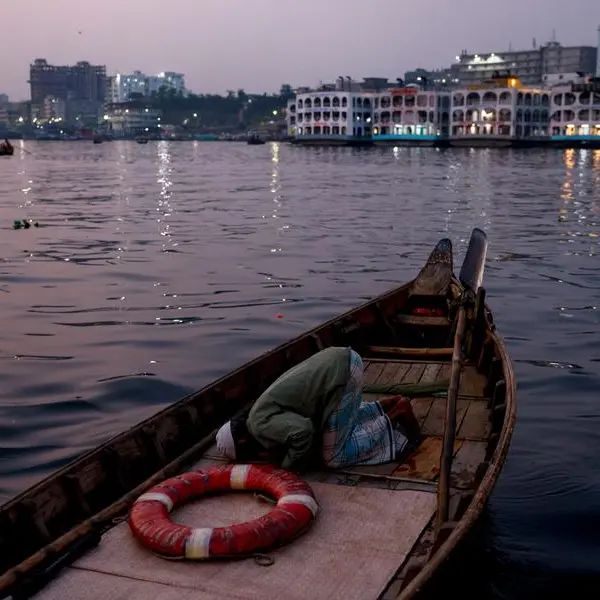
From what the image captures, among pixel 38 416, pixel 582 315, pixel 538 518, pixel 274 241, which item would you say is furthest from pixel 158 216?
pixel 538 518

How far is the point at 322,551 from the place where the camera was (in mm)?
5535

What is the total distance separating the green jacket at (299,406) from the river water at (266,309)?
201 cm

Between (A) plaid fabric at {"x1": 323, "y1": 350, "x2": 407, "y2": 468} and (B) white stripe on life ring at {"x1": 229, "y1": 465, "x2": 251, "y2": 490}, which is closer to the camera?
(B) white stripe on life ring at {"x1": 229, "y1": 465, "x2": 251, "y2": 490}

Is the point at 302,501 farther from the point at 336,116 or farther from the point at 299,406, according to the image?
the point at 336,116

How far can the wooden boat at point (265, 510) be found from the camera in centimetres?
512

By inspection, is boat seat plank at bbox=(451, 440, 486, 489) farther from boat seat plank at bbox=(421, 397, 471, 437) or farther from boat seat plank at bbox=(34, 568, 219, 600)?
boat seat plank at bbox=(34, 568, 219, 600)

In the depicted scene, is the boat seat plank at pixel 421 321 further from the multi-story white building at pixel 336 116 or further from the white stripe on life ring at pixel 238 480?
the multi-story white building at pixel 336 116

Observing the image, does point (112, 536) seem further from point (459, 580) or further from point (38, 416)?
point (38, 416)

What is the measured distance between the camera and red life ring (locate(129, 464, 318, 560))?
211 inches

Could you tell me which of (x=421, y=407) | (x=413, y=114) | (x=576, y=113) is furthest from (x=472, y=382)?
(x=413, y=114)

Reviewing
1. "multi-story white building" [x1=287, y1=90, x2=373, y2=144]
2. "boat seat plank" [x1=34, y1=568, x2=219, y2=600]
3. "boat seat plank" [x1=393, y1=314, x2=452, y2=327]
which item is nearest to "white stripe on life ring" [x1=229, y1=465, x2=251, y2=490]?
"boat seat plank" [x1=34, y1=568, x2=219, y2=600]

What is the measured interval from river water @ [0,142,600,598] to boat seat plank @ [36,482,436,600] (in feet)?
4.67

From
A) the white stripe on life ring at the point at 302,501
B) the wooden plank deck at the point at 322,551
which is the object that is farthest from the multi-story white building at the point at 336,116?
the white stripe on life ring at the point at 302,501

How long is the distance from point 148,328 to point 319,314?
141 inches
